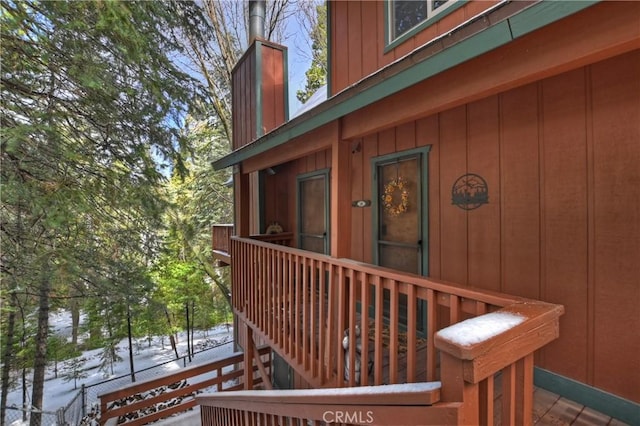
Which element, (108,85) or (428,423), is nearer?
(428,423)

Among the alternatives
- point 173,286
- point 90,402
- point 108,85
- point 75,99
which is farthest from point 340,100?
point 173,286

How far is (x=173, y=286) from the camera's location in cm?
1316

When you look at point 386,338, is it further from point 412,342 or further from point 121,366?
point 121,366

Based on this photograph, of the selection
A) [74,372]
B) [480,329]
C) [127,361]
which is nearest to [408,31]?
[480,329]

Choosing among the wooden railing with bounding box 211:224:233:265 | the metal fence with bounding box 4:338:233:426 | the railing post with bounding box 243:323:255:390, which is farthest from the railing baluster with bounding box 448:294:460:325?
the metal fence with bounding box 4:338:233:426

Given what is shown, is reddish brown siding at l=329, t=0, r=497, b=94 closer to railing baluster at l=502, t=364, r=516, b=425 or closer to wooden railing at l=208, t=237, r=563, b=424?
wooden railing at l=208, t=237, r=563, b=424

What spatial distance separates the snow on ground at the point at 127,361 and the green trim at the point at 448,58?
28.9 feet

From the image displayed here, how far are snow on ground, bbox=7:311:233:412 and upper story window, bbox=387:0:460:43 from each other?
9287mm

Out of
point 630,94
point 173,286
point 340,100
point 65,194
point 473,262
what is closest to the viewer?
point 630,94

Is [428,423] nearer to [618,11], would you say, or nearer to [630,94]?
[618,11]

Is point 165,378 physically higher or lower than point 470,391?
lower

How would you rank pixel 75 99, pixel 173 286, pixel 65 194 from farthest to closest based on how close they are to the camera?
pixel 173 286, pixel 75 99, pixel 65 194

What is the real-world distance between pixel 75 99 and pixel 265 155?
370 centimetres

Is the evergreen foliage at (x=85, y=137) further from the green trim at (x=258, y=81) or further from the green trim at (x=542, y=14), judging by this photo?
the green trim at (x=542, y=14)
